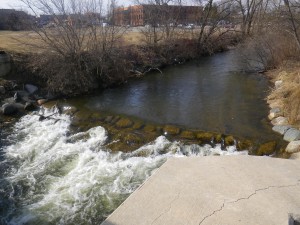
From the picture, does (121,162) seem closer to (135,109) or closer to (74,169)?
(74,169)

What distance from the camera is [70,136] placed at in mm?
8812

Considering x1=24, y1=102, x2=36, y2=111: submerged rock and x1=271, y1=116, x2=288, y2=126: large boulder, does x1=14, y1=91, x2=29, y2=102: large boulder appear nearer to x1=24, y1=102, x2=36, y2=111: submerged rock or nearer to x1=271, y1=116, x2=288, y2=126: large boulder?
→ x1=24, y1=102, x2=36, y2=111: submerged rock

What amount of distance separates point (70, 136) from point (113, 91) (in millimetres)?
4736

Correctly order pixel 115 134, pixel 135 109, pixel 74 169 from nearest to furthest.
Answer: pixel 74 169 → pixel 115 134 → pixel 135 109

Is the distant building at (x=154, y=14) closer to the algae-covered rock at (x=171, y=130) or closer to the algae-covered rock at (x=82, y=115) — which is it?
the algae-covered rock at (x=82, y=115)

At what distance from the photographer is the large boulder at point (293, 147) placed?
693 cm

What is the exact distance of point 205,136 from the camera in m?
8.03

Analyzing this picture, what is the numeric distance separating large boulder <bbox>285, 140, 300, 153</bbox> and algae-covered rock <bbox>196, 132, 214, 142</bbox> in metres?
1.82

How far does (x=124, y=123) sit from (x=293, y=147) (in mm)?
4660

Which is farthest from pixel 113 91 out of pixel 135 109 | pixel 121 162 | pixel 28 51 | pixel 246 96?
pixel 121 162

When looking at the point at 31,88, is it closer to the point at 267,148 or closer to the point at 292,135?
the point at 267,148

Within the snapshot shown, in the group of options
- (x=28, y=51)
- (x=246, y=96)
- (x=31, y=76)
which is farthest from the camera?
(x=28, y=51)

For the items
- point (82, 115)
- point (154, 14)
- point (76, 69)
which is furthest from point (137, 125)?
point (154, 14)

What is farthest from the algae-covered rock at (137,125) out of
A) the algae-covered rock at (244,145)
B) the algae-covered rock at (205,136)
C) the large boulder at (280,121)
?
the large boulder at (280,121)
